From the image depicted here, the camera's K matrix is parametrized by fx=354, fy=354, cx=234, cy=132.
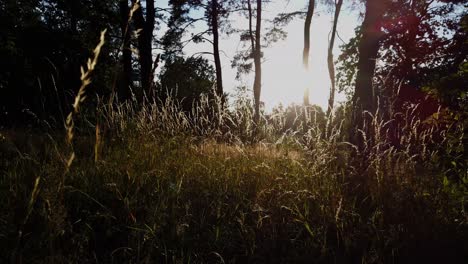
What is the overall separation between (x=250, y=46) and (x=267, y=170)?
17.4 metres

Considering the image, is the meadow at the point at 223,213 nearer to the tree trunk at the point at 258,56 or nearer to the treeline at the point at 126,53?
the treeline at the point at 126,53

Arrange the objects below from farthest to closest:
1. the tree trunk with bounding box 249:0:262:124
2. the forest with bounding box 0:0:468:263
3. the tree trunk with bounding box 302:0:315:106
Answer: the tree trunk with bounding box 249:0:262:124 → the tree trunk with bounding box 302:0:315:106 → the forest with bounding box 0:0:468:263

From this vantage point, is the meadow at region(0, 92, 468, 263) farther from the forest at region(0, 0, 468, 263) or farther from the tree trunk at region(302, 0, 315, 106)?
the tree trunk at region(302, 0, 315, 106)

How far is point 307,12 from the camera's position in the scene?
1786cm

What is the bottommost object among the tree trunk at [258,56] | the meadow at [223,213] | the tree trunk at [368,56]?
the meadow at [223,213]

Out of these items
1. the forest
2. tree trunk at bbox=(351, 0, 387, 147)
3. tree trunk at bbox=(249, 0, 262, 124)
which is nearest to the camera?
the forest

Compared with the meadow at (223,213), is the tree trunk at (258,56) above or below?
above

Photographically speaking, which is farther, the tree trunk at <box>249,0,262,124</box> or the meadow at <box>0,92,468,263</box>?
the tree trunk at <box>249,0,262,124</box>

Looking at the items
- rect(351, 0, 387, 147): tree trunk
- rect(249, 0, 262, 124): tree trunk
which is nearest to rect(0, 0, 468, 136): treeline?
Result: rect(351, 0, 387, 147): tree trunk

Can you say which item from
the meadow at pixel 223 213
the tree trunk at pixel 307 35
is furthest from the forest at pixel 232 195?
the tree trunk at pixel 307 35

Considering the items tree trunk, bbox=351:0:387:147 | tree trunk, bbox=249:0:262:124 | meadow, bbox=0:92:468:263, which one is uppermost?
tree trunk, bbox=249:0:262:124

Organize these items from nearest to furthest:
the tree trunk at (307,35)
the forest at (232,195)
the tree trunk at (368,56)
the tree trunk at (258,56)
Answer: the forest at (232,195), the tree trunk at (368,56), the tree trunk at (307,35), the tree trunk at (258,56)

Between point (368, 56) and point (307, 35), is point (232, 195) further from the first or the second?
point (307, 35)

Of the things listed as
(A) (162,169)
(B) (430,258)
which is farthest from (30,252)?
(B) (430,258)
